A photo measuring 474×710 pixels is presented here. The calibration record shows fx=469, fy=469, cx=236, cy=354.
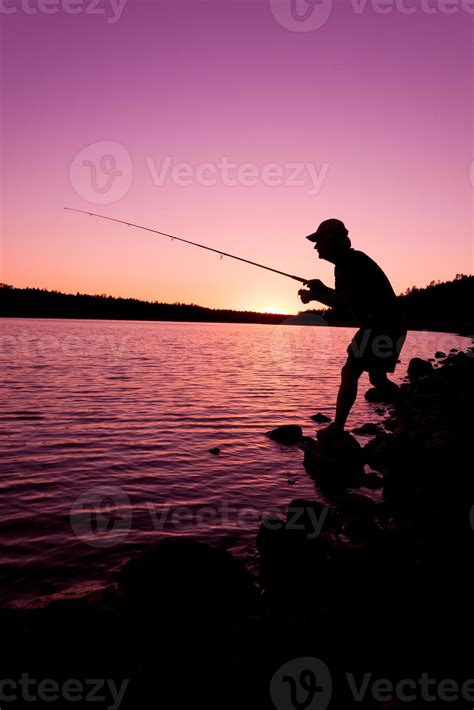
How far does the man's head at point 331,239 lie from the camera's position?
634 cm

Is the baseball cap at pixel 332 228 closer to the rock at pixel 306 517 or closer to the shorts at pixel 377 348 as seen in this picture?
the shorts at pixel 377 348

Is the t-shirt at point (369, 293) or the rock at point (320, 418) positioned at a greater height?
the t-shirt at point (369, 293)

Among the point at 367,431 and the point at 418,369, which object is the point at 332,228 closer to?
the point at 367,431

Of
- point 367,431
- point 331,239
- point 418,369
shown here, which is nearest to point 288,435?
point 367,431

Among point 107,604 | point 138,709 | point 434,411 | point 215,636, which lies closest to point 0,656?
point 107,604

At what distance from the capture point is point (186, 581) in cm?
355

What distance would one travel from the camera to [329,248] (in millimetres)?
6352

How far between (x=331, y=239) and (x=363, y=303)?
97 centimetres

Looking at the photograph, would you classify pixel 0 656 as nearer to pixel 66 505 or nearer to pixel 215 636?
pixel 215 636

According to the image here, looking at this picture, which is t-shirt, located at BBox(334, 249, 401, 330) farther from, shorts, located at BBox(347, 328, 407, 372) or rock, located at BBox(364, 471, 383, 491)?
rock, located at BBox(364, 471, 383, 491)

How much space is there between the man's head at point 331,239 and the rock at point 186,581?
416 centimetres

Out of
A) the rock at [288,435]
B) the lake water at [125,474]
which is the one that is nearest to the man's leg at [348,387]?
the lake water at [125,474]

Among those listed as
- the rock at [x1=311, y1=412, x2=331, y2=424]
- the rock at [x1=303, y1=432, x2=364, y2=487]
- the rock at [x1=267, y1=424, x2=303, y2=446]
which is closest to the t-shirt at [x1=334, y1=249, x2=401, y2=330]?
the rock at [x1=303, y1=432, x2=364, y2=487]

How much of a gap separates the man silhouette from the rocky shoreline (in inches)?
83.5
